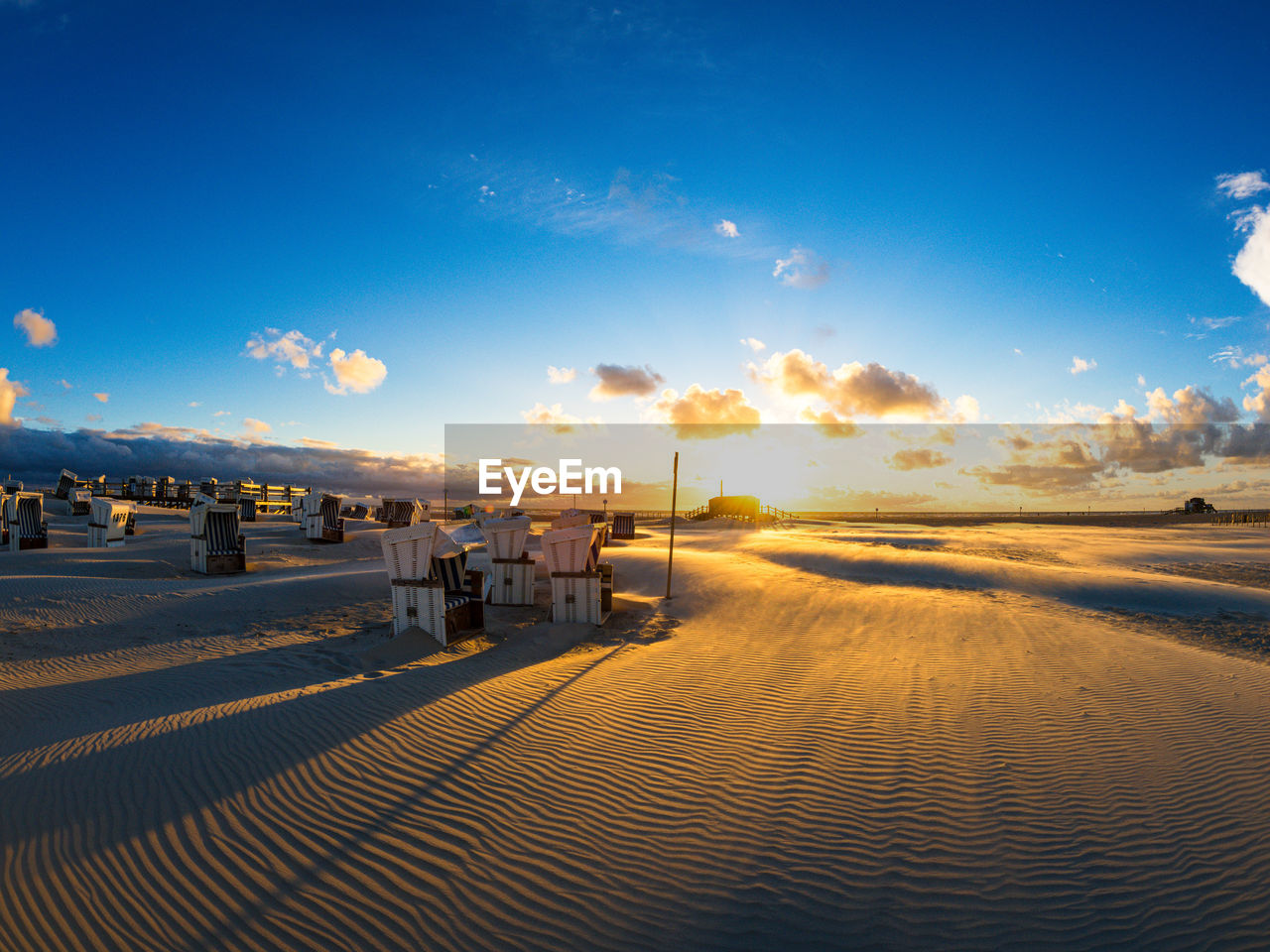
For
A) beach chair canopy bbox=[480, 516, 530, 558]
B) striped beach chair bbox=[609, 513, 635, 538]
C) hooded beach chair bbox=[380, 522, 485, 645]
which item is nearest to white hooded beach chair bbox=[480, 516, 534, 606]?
beach chair canopy bbox=[480, 516, 530, 558]

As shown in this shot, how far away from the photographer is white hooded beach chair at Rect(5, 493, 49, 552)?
22.8 metres

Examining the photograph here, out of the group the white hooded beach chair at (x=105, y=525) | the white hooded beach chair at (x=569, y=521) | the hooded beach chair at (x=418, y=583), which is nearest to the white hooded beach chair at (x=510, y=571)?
the hooded beach chair at (x=418, y=583)

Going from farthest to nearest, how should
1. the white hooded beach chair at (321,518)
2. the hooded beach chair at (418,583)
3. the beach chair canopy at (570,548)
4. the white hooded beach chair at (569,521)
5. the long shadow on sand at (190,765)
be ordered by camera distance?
the white hooded beach chair at (321,518), the white hooded beach chair at (569,521), the beach chair canopy at (570,548), the hooded beach chair at (418,583), the long shadow on sand at (190,765)

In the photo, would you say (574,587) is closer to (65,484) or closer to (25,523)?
(25,523)

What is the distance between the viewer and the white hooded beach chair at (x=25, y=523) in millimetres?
22750

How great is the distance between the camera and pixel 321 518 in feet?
93.7

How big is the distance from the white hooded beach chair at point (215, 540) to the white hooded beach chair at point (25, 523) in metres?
8.67

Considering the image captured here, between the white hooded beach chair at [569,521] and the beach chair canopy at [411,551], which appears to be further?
the white hooded beach chair at [569,521]

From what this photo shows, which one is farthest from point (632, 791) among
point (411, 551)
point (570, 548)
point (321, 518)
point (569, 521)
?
point (321, 518)

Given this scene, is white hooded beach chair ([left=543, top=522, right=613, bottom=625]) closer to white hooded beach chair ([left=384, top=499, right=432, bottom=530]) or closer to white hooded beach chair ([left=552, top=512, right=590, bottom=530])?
white hooded beach chair ([left=552, top=512, right=590, bottom=530])

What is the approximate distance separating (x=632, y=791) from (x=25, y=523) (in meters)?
29.8

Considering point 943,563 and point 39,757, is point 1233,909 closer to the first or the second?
point 39,757

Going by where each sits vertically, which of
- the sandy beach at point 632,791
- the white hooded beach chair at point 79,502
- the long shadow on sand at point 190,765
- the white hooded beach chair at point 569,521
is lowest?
the sandy beach at point 632,791

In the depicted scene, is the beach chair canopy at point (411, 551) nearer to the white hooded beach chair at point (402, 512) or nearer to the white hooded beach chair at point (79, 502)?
the white hooded beach chair at point (402, 512)
